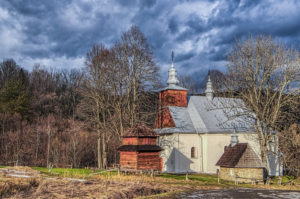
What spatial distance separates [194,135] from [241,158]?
25.8 ft

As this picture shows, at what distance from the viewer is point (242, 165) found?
96.9 ft

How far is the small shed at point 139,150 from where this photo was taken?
93.0 ft

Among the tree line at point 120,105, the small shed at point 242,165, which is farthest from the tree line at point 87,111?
the small shed at point 242,165

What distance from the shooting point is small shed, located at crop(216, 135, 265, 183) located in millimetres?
29047

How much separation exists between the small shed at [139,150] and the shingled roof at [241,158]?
6823 millimetres

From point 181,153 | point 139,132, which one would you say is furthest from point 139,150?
point 181,153

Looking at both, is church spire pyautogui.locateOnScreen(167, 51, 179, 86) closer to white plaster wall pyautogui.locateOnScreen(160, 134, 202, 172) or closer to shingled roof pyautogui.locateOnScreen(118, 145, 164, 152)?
white plaster wall pyautogui.locateOnScreen(160, 134, 202, 172)

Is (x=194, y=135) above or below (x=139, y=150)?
above

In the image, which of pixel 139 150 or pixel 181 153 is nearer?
pixel 139 150

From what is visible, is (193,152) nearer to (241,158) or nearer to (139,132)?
(241,158)

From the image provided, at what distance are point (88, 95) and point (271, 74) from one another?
1959 cm

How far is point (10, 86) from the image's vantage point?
48.5 metres

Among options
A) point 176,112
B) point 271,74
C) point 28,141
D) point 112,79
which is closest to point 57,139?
point 28,141

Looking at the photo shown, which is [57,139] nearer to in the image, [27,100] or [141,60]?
[27,100]
